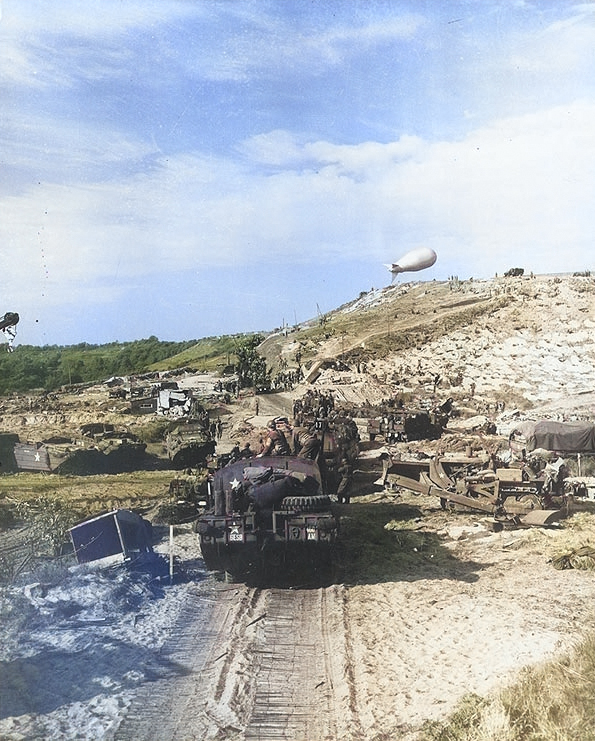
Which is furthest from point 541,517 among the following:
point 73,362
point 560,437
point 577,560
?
point 73,362

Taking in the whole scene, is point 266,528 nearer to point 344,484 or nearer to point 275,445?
point 275,445

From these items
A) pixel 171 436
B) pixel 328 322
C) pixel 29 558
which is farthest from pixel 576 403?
pixel 29 558

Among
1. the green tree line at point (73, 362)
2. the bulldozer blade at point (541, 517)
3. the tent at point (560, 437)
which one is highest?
the green tree line at point (73, 362)

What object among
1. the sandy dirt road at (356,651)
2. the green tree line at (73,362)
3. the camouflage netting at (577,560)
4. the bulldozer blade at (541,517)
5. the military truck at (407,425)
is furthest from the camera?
the military truck at (407,425)

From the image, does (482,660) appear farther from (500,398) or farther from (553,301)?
(553,301)

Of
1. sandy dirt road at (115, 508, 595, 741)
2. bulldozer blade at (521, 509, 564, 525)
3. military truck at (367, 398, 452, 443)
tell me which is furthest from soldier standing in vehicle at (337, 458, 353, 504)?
military truck at (367, 398, 452, 443)

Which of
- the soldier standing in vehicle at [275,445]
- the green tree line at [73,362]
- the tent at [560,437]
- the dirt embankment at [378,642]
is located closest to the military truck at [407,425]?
the tent at [560,437]

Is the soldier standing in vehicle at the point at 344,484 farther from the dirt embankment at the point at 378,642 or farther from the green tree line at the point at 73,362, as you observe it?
the green tree line at the point at 73,362

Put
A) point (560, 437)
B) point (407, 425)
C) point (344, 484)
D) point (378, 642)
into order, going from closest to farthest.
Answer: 1. point (378, 642)
2. point (344, 484)
3. point (560, 437)
4. point (407, 425)
